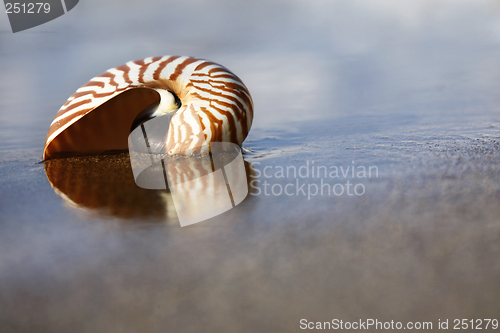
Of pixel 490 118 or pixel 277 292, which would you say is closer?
pixel 277 292

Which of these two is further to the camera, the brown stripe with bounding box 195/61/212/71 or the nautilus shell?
the brown stripe with bounding box 195/61/212/71

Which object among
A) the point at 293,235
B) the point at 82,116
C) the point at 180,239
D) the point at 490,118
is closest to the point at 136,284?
the point at 180,239

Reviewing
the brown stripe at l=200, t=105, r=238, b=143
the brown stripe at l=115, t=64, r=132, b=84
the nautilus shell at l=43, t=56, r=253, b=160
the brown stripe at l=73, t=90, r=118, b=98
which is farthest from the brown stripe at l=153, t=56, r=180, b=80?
the brown stripe at l=200, t=105, r=238, b=143

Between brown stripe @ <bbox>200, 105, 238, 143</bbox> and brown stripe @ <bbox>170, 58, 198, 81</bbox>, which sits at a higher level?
brown stripe @ <bbox>170, 58, 198, 81</bbox>

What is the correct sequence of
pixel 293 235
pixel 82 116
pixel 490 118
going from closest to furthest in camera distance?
pixel 293 235, pixel 82 116, pixel 490 118

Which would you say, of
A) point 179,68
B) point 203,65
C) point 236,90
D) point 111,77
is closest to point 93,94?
point 111,77

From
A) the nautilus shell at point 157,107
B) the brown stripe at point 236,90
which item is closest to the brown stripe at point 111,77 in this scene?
the nautilus shell at point 157,107

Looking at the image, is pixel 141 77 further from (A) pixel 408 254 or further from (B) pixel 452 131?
(B) pixel 452 131

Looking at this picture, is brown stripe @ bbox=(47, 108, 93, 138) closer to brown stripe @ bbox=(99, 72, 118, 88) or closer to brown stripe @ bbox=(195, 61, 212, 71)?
brown stripe @ bbox=(99, 72, 118, 88)

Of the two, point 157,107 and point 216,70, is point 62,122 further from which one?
Answer: point 216,70
